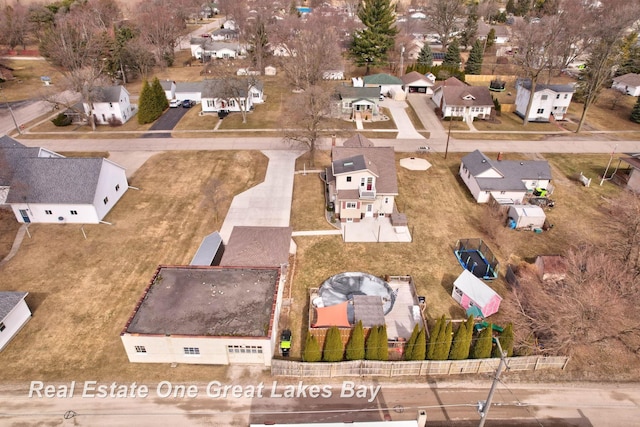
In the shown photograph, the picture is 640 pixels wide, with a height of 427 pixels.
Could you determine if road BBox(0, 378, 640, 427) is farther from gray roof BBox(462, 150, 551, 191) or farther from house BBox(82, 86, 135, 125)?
house BBox(82, 86, 135, 125)

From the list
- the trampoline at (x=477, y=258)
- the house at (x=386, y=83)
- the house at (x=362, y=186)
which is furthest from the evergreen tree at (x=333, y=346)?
the house at (x=386, y=83)

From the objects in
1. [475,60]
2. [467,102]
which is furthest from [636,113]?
[475,60]

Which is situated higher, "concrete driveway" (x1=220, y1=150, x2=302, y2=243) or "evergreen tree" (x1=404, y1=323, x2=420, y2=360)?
"evergreen tree" (x1=404, y1=323, x2=420, y2=360)

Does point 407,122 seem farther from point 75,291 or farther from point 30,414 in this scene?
point 30,414

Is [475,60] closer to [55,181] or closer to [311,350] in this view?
[55,181]

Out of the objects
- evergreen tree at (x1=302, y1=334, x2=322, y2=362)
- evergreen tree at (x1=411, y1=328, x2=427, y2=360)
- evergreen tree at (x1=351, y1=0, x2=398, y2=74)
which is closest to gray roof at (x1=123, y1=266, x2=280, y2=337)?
evergreen tree at (x1=302, y1=334, x2=322, y2=362)
